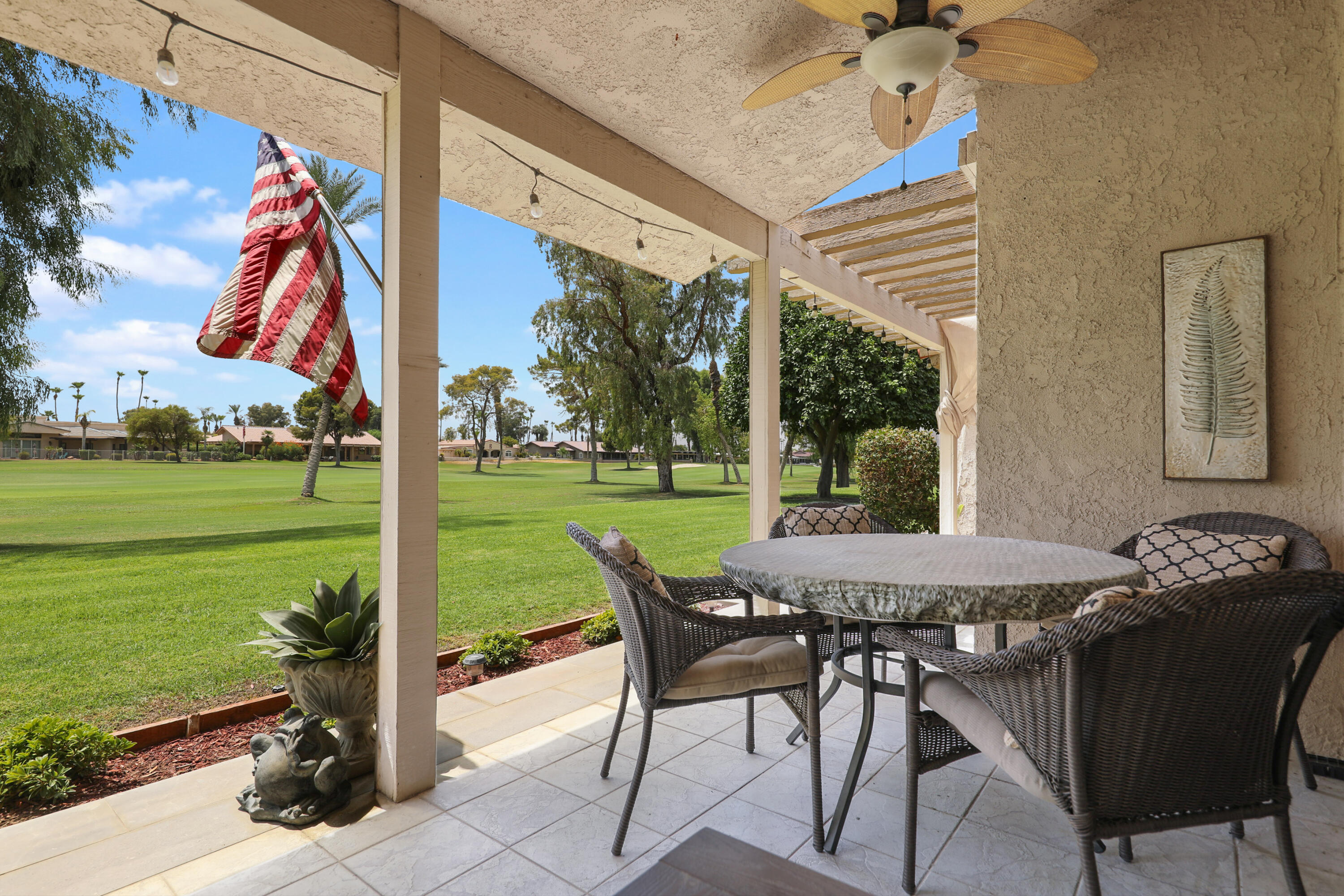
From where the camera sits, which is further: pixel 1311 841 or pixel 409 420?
pixel 409 420

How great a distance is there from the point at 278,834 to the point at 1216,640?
2.42 metres

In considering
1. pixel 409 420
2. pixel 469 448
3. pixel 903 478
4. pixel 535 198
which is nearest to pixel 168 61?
pixel 409 420

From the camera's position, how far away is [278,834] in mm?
1836

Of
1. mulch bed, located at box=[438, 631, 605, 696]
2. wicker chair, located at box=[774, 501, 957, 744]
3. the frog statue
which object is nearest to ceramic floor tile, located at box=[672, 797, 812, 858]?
wicker chair, located at box=[774, 501, 957, 744]

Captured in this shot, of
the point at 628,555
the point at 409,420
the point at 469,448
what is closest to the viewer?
the point at 628,555

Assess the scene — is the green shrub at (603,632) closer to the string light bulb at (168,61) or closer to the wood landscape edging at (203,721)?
the wood landscape edging at (203,721)

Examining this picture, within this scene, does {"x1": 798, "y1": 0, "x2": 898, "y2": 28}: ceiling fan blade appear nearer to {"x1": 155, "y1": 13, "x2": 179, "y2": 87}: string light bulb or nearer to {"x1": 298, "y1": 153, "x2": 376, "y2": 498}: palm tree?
{"x1": 155, "y1": 13, "x2": 179, "y2": 87}: string light bulb

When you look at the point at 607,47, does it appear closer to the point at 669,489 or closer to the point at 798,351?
the point at 798,351

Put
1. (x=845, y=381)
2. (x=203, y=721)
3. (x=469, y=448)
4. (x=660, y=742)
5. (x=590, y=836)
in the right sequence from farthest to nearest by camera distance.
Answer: (x=469, y=448)
(x=845, y=381)
(x=203, y=721)
(x=660, y=742)
(x=590, y=836)

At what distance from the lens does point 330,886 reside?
1.59 meters

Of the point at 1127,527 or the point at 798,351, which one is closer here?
the point at 1127,527

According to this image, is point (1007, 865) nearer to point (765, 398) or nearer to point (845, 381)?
point (765, 398)

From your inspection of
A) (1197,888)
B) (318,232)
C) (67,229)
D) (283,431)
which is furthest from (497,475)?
(1197,888)

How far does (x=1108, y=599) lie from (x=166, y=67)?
281 centimetres
